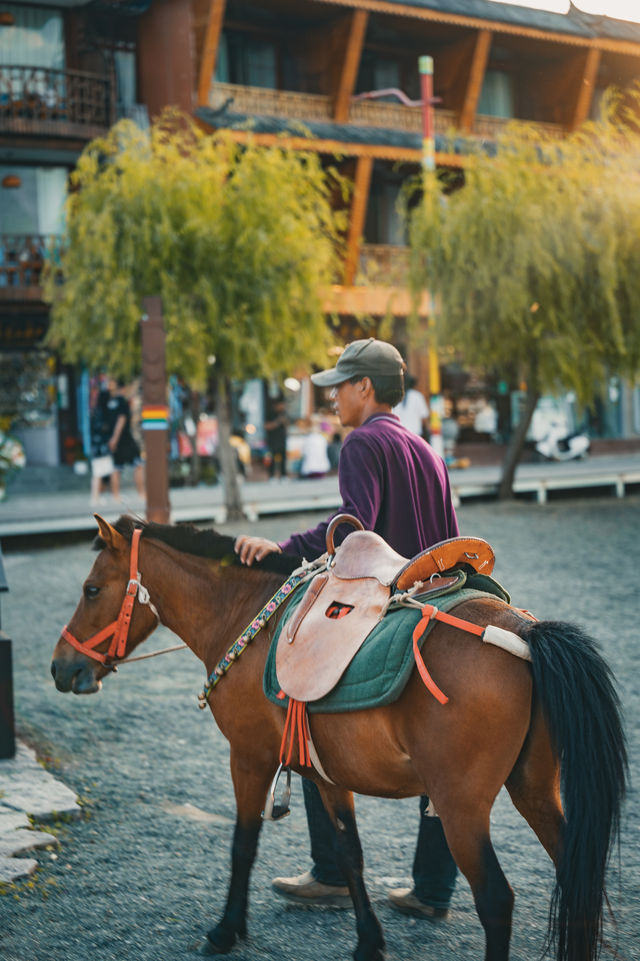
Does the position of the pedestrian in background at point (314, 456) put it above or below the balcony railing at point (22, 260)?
below

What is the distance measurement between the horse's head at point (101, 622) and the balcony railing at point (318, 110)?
23.3 m

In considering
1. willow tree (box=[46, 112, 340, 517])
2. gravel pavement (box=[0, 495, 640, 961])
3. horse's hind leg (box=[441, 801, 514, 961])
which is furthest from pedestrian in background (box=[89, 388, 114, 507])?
horse's hind leg (box=[441, 801, 514, 961])

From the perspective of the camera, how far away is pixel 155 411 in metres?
11.3

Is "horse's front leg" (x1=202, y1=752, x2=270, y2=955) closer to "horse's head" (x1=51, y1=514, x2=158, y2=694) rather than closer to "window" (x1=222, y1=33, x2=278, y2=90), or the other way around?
"horse's head" (x1=51, y1=514, x2=158, y2=694)

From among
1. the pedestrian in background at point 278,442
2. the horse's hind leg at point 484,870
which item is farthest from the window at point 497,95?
the horse's hind leg at point 484,870

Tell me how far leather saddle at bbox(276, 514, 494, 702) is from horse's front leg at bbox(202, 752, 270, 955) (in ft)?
1.71

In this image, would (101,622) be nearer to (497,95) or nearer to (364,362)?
(364,362)

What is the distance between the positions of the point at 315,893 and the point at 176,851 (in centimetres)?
84

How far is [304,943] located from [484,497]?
58.9 ft

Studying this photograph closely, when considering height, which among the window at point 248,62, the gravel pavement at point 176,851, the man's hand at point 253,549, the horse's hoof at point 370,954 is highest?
the window at point 248,62

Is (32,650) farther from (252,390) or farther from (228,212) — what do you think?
(252,390)

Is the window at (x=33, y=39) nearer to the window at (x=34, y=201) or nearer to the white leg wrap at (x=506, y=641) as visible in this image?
the window at (x=34, y=201)

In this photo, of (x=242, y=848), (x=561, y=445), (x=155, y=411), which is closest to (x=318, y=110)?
(x=561, y=445)

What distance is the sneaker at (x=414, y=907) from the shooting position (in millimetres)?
4082
